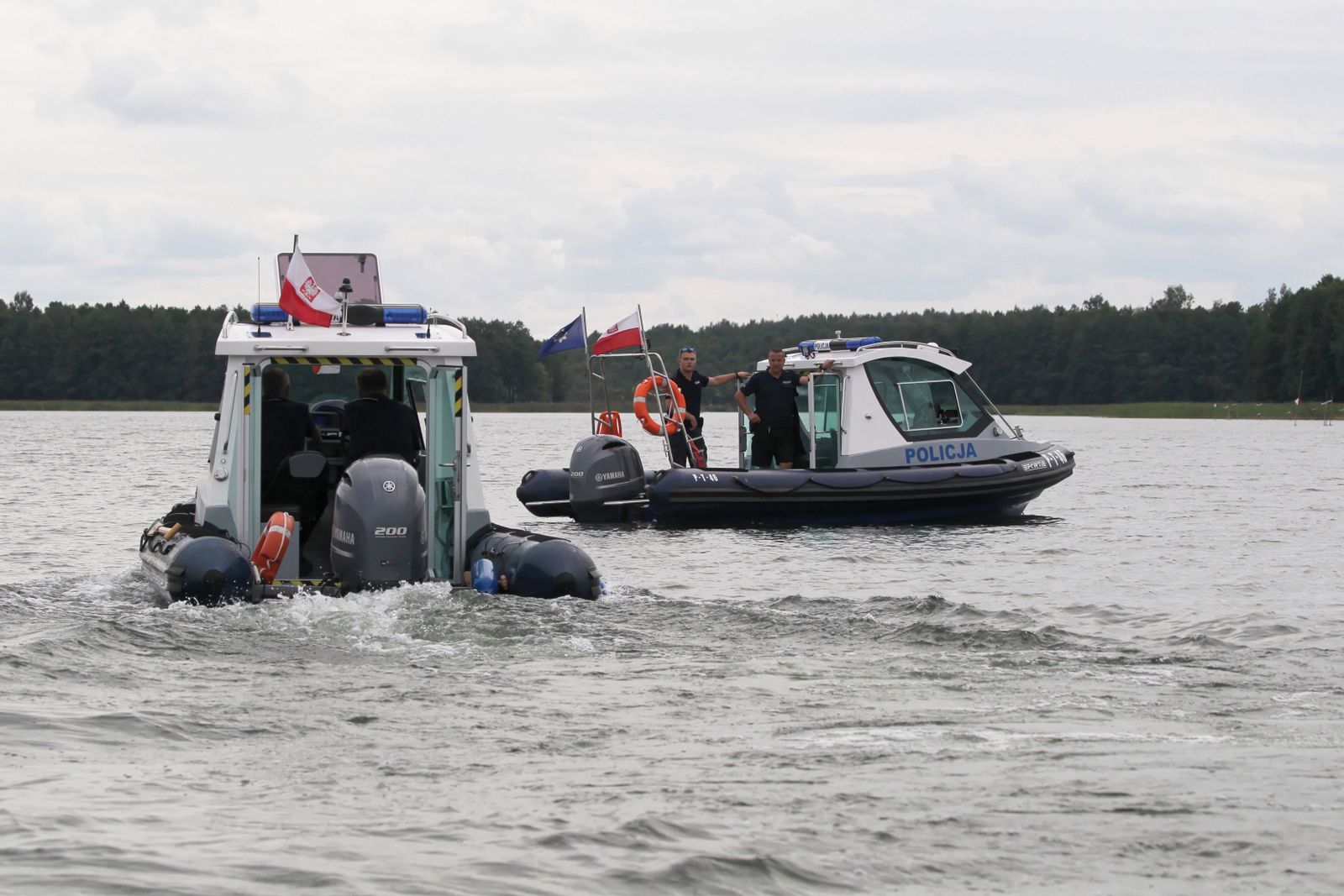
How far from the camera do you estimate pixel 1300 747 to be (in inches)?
260

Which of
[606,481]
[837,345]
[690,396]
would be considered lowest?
[606,481]

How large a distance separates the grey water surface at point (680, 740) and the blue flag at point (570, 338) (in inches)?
230

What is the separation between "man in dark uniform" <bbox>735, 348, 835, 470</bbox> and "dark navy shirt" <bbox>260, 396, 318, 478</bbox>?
8831 mm

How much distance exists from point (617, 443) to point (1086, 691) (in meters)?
11.3

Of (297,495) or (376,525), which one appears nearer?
(376,525)

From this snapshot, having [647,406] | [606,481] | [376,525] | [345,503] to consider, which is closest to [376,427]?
[345,503]

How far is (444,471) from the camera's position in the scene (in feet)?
A: 34.4

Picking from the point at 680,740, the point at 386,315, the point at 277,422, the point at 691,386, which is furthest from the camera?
the point at 691,386

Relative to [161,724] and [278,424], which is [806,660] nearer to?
[161,724]

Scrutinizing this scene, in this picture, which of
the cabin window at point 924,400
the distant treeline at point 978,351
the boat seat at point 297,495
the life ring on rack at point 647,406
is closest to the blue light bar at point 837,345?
the cabin window at point 924,400

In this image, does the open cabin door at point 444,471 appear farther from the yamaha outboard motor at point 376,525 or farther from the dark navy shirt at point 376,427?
the yamaha outboard motor at point 376,525

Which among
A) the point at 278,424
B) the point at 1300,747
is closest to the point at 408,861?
the point at 1300,747

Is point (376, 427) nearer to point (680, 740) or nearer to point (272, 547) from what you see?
point (272, 547)

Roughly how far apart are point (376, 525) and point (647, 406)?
10159mm
